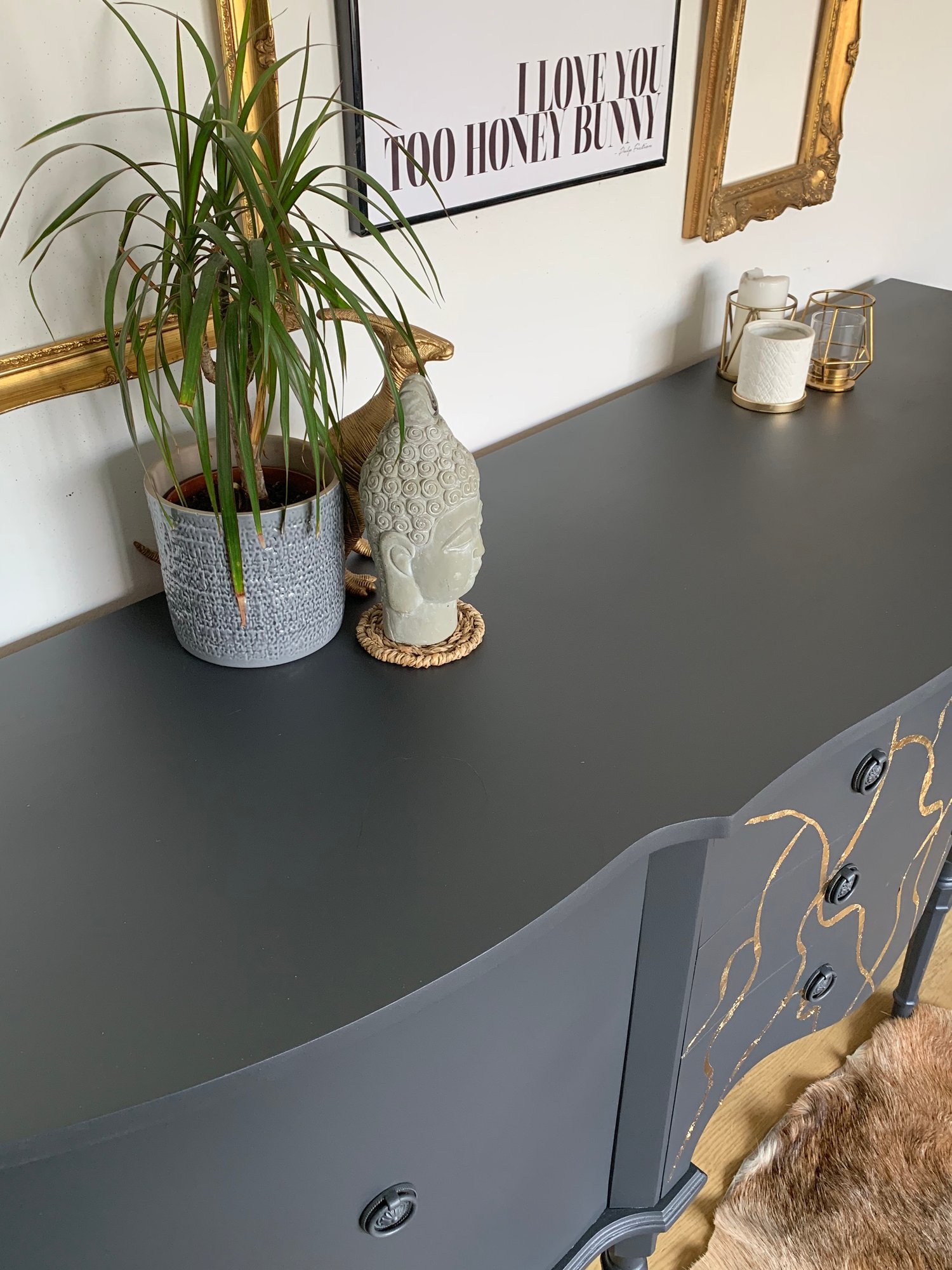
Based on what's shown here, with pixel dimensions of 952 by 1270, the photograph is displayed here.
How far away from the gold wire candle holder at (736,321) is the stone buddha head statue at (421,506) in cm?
74

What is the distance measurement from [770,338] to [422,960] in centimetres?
102

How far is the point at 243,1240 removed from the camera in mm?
739

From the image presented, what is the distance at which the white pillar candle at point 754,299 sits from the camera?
1.43 m

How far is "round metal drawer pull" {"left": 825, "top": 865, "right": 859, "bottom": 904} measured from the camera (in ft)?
3.54

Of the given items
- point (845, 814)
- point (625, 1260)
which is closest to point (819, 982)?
point (845, 814)

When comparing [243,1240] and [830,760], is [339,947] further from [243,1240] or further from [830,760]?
[830,760]

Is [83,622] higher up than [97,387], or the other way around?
[97,387]

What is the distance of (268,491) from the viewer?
0.90 m

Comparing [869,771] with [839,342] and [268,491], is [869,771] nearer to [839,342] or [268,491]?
[268,491]

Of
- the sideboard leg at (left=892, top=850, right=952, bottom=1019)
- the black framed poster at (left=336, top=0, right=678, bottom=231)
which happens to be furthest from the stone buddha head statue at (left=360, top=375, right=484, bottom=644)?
the sideboard leg at (left=892, top=850, right=952, bottom=1019)

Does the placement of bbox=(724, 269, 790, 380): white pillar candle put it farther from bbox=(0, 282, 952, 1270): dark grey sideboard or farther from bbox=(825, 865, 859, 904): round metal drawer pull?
bbox=(825, 865, 859, 904): round metal drawer pull

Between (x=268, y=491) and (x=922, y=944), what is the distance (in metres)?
1.21

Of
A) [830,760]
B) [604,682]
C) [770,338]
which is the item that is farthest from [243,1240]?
[770,338]

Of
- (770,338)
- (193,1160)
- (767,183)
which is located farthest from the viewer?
(767,183)
